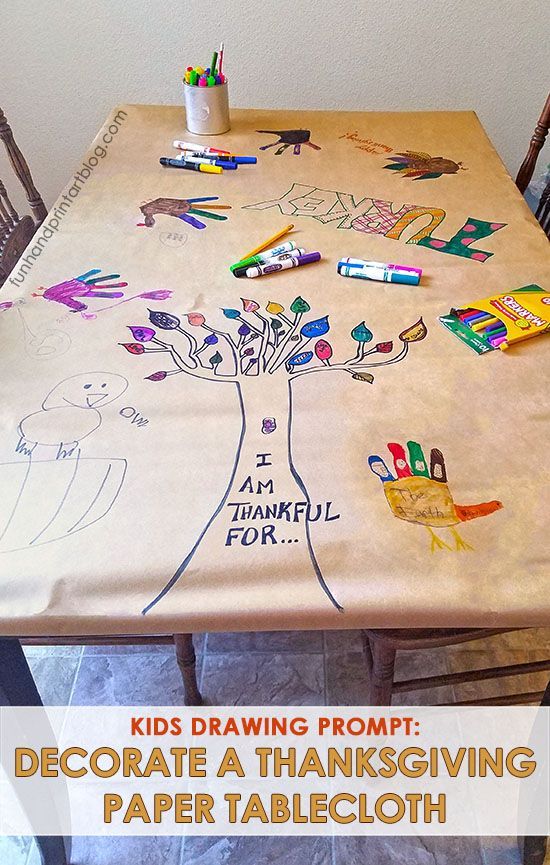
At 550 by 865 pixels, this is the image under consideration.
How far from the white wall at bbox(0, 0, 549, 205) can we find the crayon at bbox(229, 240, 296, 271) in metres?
1.03

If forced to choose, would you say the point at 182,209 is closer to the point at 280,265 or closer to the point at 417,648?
the point at 280,265

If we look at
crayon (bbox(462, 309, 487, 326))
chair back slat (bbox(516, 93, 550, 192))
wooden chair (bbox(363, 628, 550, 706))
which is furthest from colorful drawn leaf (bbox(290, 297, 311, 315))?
chair back slat (bbox(516, 93, 550, 192))

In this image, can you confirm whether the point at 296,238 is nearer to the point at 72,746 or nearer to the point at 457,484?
the point at 457,484

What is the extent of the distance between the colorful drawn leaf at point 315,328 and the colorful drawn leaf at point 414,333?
105 mm

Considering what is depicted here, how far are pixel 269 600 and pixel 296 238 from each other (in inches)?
28.3

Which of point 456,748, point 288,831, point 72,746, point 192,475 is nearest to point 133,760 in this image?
point 72,746

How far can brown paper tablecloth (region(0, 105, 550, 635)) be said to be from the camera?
62cm

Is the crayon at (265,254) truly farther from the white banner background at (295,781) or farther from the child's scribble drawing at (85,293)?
the white banner background at (295,781)

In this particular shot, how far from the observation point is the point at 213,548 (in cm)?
66

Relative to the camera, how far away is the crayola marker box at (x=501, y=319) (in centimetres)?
91

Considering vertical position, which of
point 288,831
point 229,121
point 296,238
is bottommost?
point 288,831

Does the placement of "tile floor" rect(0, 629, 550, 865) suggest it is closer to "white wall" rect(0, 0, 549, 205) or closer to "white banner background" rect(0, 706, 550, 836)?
"white banner background" rect(0, 706, 550, 836)

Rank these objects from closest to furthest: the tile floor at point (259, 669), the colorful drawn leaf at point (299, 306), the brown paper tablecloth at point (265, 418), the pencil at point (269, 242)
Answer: the brown paper tablecloth at point (265, 418) → the colorful drawn leaf at point (299, 306) → the pencil at point (269, 242) → the tile floor at point (259, 669)

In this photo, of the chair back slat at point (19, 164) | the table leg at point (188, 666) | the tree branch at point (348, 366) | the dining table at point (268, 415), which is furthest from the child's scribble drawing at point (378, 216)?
the table leg at point (188, 666)
